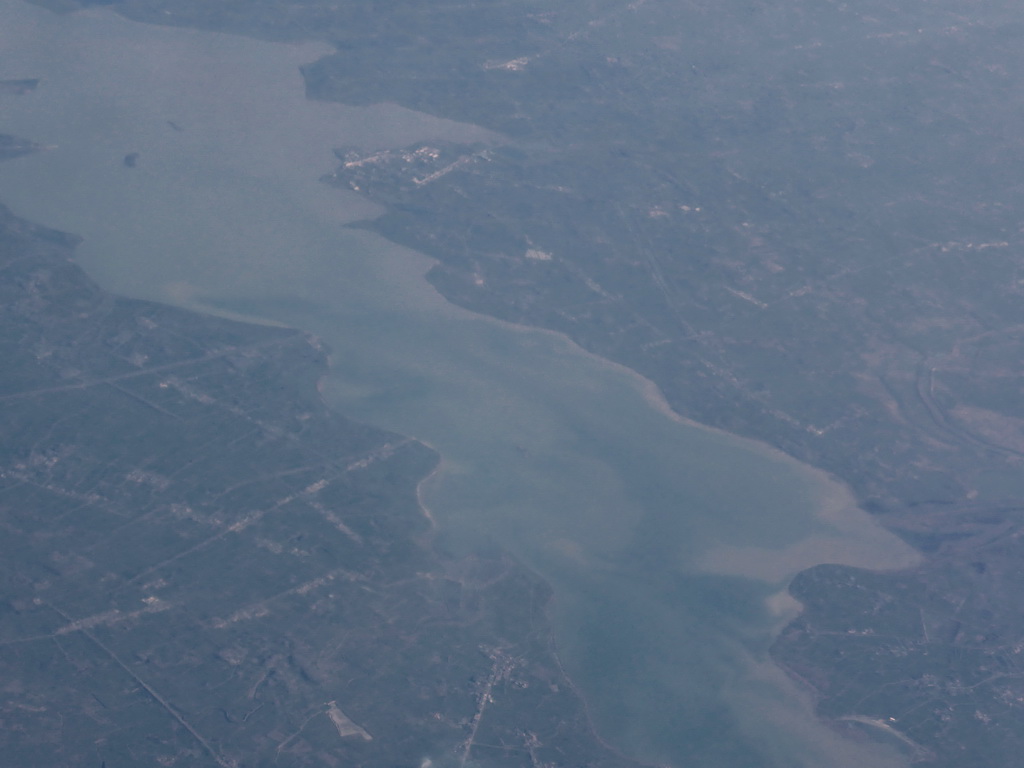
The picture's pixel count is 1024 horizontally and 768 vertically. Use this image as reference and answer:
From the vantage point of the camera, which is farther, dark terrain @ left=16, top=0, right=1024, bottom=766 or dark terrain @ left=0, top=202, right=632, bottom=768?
dark terrain @ left=16, top=0, right=1024, bottom=766

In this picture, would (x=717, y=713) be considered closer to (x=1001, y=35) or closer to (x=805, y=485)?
(x=805, y=485)

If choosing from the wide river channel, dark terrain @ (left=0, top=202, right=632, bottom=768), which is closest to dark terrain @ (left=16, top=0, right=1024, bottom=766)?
the wide river channel

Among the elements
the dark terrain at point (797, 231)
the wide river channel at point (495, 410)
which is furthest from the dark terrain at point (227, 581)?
the dark terrain at point (797, 231)

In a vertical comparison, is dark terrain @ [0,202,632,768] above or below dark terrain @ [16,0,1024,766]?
below

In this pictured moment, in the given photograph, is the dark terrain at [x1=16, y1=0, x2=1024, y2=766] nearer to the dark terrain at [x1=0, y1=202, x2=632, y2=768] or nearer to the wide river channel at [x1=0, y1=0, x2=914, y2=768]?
the wide river channel at [x1=0, y1=0, x2=914, y2=768]

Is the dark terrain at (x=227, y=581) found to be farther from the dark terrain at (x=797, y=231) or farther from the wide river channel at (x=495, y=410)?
the dark terrain at (x=797, y=231)

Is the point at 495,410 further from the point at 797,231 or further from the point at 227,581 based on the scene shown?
the point at 797,231
